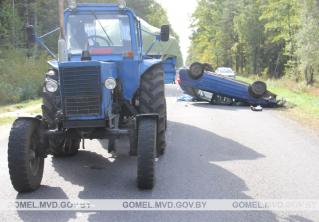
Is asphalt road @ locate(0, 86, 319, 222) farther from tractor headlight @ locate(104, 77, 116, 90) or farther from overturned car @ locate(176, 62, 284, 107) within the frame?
overturned car @ locate(176, 62, 284, 107)

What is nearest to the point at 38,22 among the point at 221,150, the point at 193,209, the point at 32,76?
the point at 32,76

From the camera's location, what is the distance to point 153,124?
22.0 feet

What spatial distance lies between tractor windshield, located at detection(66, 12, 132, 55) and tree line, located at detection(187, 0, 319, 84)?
21476mm

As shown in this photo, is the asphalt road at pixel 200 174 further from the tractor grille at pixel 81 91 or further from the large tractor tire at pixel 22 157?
the tractor grille at pixel 81 91

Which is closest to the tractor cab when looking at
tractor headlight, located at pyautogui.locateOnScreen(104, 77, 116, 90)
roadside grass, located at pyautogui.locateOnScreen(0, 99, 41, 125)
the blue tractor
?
the blue tractor

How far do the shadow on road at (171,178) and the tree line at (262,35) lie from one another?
20694 mm

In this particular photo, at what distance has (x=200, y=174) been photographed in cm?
762

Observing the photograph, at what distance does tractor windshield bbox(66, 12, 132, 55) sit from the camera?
871 cm

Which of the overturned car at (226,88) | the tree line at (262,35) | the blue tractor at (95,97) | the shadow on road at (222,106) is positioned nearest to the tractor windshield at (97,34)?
the blue tractor at (95,97)

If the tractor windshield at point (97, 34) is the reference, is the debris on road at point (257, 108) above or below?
below

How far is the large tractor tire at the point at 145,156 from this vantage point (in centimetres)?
648

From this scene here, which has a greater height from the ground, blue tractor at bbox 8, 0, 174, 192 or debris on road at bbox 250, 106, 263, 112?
blue tractor at bbox 8, 0, 174, 192

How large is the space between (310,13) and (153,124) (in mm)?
25131

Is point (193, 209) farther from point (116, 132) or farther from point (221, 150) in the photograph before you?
point (221, 150)
